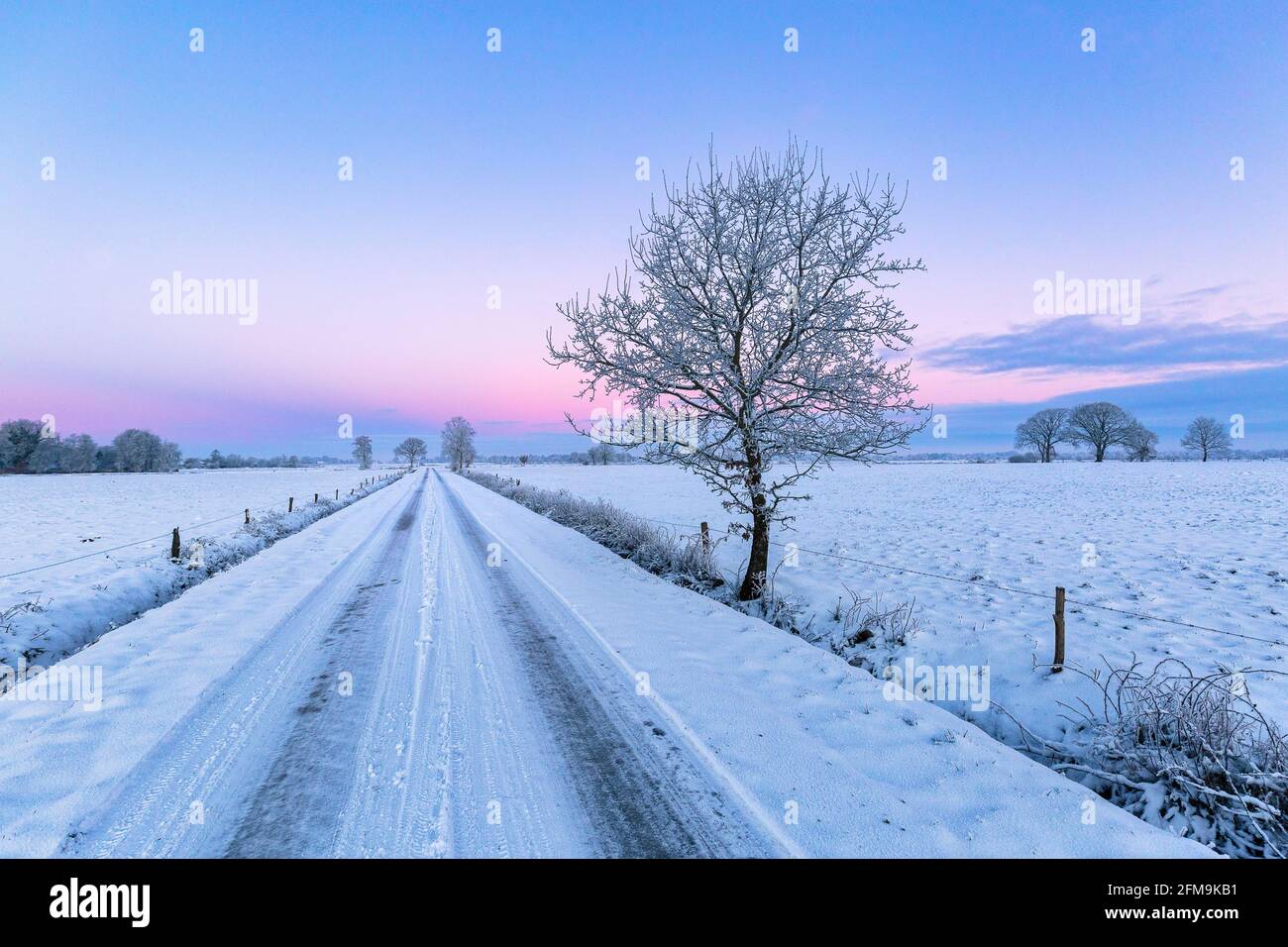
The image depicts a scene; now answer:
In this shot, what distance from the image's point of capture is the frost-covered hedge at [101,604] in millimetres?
7770

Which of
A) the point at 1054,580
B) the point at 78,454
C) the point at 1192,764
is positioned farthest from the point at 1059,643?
the point at 78,454

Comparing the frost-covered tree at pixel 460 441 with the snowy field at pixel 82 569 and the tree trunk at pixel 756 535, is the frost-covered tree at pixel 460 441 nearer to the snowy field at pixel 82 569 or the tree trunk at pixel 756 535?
the snowy field at pixel 82 569

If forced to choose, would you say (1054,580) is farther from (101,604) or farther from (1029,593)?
(101,604)

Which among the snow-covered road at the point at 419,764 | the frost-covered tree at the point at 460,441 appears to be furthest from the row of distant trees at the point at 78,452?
the snow-covered road at the point at 419,764

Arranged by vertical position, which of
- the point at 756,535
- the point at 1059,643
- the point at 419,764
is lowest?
the point at 419,764

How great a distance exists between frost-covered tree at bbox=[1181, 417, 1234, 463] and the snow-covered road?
12734 cm

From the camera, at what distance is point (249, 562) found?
1373 cm

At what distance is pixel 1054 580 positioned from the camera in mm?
10578

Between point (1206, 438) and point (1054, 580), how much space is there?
4703 inches

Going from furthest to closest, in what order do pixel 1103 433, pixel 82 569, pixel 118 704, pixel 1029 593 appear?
pixel 1103 433 → pixel 82 569 → pixel 1029 593 → pixel 118 704

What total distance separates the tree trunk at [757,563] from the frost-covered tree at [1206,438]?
121416 millimetres

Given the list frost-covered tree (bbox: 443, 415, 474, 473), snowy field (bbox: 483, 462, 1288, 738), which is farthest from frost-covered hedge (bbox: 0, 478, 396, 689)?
frost-covered tree (bbox: 443, 415, 474, 473)
